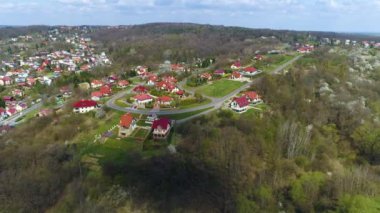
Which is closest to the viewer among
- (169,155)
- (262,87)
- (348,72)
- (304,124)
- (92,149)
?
(169,155)

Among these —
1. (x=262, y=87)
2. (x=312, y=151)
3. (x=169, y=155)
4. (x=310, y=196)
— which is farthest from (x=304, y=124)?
(x=169, y=155)

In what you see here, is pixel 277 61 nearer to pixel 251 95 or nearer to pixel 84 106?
pixel 251 95

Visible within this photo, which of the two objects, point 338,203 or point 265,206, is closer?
point 338,203

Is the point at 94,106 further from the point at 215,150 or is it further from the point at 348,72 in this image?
the point at 348,72

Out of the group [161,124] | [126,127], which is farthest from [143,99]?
[161,124]

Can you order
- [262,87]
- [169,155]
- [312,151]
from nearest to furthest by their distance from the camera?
[169,155] → [312,151] → [262,87]

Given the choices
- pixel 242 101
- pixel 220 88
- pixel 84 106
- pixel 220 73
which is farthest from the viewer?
pixel 220 73
